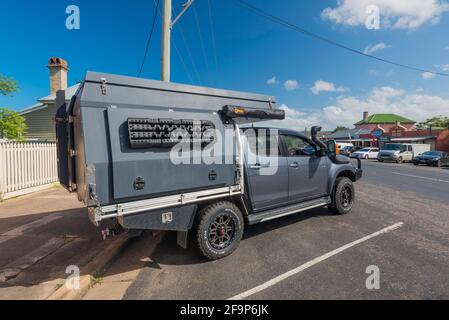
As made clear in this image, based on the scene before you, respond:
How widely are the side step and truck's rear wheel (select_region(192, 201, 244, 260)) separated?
0.35m

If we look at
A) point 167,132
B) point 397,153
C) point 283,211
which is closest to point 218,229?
point 283,211

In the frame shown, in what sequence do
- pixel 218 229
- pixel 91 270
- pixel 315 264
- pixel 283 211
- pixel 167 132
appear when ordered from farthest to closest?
pixel 283 211, pixel 218 229, pixel 315 264, pixel 91 270, pixel 167 132

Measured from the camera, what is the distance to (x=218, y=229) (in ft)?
11.3

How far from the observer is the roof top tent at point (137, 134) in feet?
8.53

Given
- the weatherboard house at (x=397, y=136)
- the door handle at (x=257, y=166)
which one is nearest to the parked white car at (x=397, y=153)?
the weatherboard house at (x=397, y=136)

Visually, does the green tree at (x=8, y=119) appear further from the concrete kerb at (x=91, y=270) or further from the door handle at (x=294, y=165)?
the door handle at (x=294, y=165)

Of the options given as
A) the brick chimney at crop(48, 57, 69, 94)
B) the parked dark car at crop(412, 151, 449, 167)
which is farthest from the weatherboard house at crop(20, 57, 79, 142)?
the parked dark car at crop(412, 151, 449, 167)

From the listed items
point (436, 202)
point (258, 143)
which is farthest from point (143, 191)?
point (436, 202)

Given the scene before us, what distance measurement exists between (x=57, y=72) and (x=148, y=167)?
1581 cm

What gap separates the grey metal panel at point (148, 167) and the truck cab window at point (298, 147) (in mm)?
1744

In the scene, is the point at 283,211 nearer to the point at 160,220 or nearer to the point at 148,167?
the point at 160,220

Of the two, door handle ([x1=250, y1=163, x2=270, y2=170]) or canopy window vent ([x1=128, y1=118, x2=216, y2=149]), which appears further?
door handle ([x1=250, y1=163, x2=270, y2=170])

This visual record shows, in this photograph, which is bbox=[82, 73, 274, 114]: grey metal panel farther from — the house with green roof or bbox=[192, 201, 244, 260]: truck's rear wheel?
the house with green roof

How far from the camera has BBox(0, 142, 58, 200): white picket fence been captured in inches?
267
